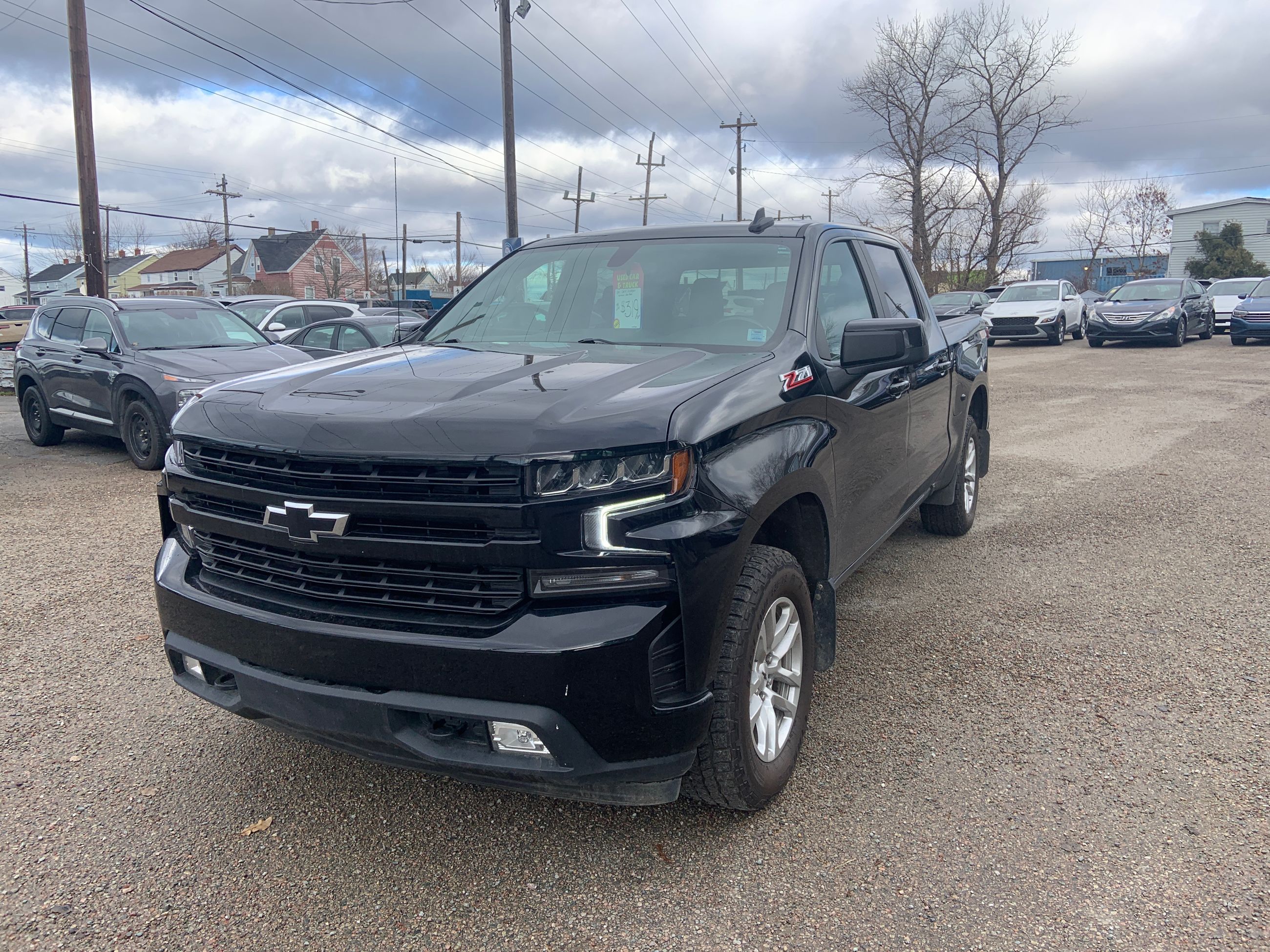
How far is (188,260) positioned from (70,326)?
80.7m

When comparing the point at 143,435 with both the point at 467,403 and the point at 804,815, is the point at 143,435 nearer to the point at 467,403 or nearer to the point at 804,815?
the point at 467,403

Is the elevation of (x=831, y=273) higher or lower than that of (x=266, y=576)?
higher

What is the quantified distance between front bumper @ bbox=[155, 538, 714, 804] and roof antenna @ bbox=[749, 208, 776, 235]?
2096mm

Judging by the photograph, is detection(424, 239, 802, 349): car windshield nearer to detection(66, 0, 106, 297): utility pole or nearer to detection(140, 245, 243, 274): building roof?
detection(66, 0, 106, 297): utility pole

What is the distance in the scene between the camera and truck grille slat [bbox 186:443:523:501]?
7.65ft

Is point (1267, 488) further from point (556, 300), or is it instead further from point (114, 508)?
point (114, 508)

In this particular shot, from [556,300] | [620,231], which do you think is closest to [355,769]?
[556,300]

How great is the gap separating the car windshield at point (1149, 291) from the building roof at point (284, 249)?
61777 mm

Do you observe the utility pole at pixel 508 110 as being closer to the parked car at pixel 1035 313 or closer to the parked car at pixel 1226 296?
the parked car at pixel 1035 313

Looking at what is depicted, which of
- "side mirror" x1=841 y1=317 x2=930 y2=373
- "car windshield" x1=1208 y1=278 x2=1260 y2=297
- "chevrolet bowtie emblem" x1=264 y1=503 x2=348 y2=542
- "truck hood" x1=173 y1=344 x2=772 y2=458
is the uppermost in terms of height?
"car windshield" x1=1208 y1=278 x2=1260 y2=297

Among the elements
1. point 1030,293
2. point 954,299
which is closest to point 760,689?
point 954,299

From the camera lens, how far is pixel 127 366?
8844 mm

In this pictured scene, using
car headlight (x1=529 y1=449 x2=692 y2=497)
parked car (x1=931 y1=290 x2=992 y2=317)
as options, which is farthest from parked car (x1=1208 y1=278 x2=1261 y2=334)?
car headlight (x1=529 y1=449 x2=692 y2=497)

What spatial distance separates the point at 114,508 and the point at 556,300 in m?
5.22
